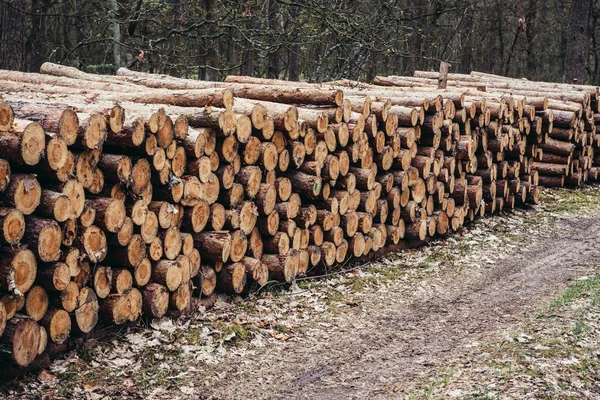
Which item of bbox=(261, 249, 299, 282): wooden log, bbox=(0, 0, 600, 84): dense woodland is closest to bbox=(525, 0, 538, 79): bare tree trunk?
bbox=(0, 0, 600, 84): dense woodland

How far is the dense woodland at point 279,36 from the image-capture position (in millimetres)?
14773

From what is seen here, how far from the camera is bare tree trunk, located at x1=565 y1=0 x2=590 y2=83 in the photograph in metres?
21.9

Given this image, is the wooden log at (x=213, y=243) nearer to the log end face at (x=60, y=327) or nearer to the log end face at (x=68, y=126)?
the log end face at (x=60, y=327)

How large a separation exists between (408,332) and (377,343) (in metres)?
0.51

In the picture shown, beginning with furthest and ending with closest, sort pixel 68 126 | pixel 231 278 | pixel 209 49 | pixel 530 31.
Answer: pixel 530 31 < pixel 209 49 < pixel 231 278 < pixel 68 126

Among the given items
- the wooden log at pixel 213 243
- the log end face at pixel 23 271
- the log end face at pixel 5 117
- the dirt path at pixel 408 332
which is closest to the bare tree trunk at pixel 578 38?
the dirt path at pixel 408 332

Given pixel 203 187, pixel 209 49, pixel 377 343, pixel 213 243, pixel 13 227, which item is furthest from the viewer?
pixel 209 49

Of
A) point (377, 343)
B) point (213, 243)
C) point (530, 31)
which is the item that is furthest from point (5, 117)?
point (530, 31)

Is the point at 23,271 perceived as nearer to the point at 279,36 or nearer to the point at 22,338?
the point at 22,338

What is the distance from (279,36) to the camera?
49.2 feet

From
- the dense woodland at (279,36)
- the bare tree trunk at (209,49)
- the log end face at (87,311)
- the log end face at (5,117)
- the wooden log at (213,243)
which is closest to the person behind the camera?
the log end face at (5,117)

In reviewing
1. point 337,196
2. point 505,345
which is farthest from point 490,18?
point 505,345

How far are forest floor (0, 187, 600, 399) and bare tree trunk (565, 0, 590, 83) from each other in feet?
48.2

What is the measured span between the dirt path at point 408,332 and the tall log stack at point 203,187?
1.14 m
